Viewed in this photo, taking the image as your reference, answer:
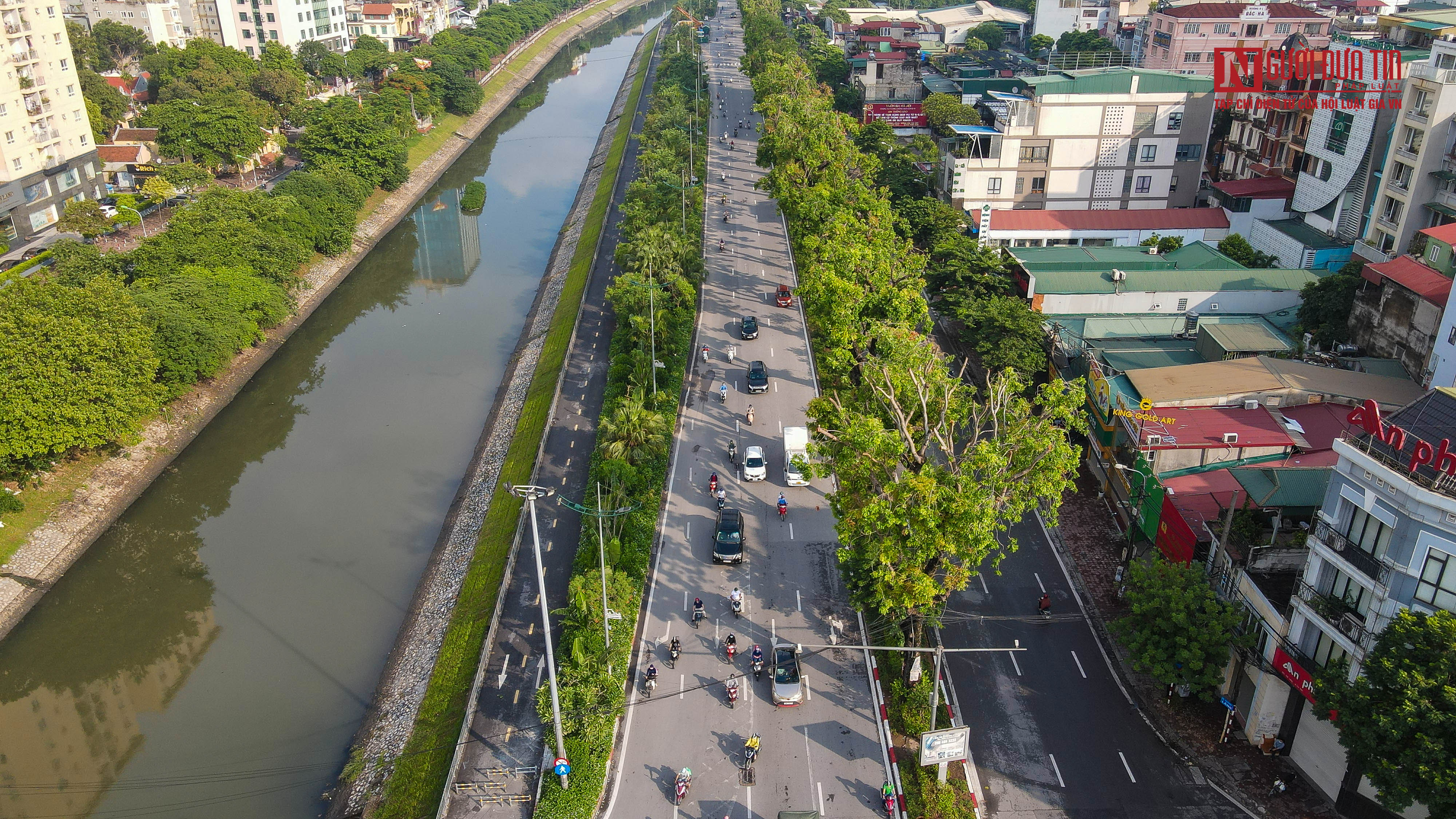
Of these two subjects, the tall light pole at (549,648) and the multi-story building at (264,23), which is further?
the multi-story building at (264,23)

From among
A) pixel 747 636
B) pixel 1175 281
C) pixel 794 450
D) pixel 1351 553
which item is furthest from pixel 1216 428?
pixel 747 636

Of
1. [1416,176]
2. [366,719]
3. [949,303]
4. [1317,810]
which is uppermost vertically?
[1416,176]


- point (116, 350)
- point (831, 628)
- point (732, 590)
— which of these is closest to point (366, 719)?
point (732, 590)

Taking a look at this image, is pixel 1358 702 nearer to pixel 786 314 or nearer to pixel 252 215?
pixel 786 314

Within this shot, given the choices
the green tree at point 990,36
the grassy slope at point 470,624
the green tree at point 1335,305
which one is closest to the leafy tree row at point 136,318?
the grassy slope at point 470,624

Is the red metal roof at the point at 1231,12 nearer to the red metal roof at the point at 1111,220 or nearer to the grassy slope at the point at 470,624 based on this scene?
the red metal roof at the point at 1111,220

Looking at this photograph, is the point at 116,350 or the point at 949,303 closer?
the point at 116,350

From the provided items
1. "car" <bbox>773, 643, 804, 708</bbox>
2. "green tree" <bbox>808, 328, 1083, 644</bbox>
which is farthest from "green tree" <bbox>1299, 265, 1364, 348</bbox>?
"car" <bbox>773, 643, 804, 708</bbox>

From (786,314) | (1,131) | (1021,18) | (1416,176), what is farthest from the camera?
(1021,18)
